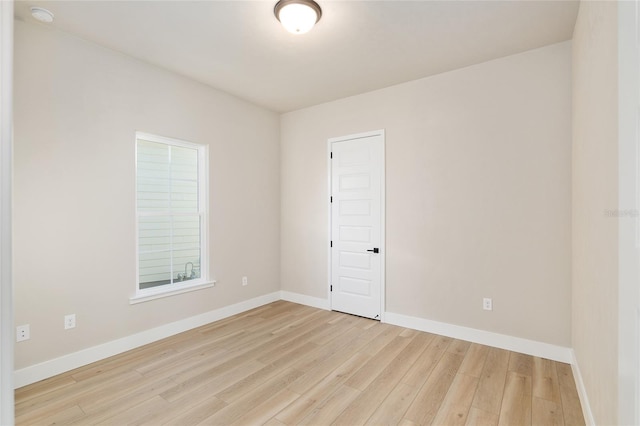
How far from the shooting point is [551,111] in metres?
2.90

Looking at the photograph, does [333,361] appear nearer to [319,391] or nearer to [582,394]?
[319,391]

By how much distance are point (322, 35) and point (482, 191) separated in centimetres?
223

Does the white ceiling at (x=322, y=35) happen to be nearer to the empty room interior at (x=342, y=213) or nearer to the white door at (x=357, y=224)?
the empty room interior at (x=342, y=213)

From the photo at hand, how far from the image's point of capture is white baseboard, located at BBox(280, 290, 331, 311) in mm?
4477

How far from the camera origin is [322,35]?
272 cm

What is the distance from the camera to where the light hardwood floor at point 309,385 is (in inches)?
82.7

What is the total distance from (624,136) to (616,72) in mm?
344

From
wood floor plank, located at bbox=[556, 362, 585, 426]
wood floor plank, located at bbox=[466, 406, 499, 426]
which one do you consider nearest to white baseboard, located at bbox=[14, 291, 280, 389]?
wood floor plank, located at bbox=[466, 406, 499, 426]

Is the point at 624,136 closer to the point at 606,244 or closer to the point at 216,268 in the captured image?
the point at 606,244

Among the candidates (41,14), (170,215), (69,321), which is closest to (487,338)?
(170,215)

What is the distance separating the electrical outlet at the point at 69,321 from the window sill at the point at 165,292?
1.54 ft

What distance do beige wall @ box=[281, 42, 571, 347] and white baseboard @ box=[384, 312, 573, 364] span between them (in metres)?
0.06

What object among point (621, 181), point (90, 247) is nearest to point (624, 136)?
point (621, 181)

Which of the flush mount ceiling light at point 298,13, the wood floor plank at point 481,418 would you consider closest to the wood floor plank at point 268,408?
the wood floor plank at point 481,418
